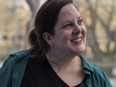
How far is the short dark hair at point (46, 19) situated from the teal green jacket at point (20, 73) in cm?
10

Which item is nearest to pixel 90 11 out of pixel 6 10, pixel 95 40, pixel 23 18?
pixel 95 40

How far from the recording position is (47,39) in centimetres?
175

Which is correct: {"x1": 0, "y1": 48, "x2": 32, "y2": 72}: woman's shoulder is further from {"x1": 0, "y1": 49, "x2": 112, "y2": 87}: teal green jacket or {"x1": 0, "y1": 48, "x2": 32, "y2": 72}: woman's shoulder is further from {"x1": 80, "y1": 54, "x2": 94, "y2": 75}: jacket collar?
{"x1": 80, "y1": 54, "x2": 94, "y2": 75}: jacket collar

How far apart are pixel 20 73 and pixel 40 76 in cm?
11

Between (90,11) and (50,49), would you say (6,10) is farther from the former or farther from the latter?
(50,49)

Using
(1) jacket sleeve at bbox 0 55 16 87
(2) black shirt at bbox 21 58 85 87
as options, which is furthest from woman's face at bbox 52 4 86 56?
A: (1) jacket sleeve at bbox 0 55 16 87

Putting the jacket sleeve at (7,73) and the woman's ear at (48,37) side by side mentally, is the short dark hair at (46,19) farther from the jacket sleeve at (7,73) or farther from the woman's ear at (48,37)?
the jacket sleeve at (7,73)

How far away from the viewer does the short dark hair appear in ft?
5.48

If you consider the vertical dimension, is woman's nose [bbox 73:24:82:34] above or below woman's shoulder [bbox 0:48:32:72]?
above

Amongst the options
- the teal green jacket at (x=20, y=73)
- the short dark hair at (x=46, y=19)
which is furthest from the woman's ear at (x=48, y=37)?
the teal green jacket at (x=20, y=73)

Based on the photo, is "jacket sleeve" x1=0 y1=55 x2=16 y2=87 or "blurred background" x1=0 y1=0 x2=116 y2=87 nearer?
"jacket sleeve" x1=0 y1=55 x2=16 y2=87

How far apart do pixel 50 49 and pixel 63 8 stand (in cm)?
24

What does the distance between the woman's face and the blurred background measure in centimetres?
630

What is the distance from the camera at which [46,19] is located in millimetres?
1695
